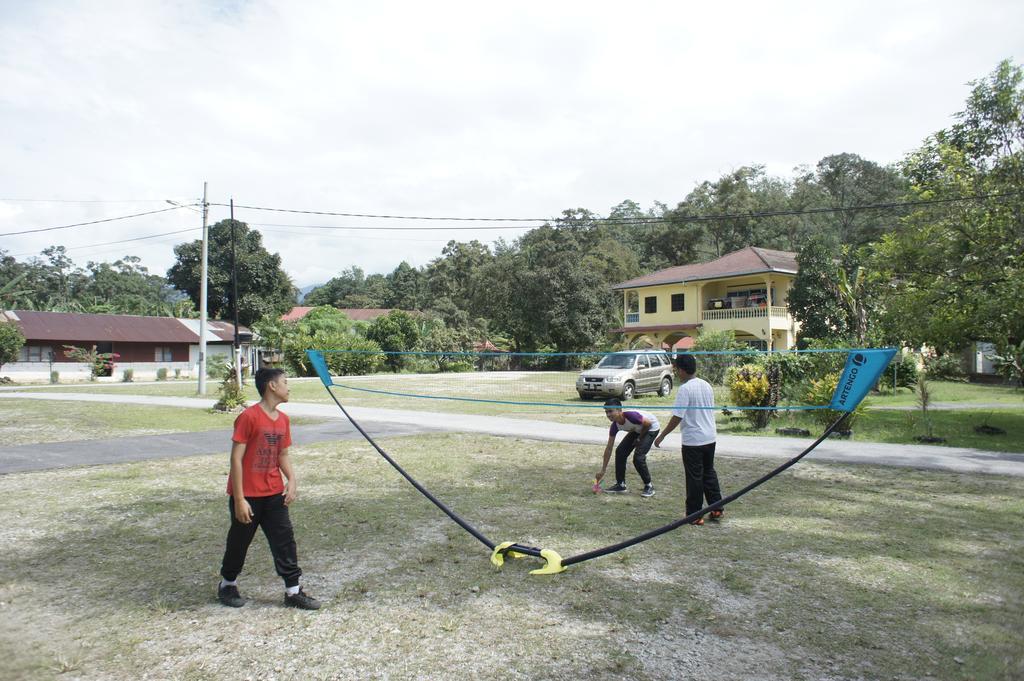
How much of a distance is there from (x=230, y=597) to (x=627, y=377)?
1731cm

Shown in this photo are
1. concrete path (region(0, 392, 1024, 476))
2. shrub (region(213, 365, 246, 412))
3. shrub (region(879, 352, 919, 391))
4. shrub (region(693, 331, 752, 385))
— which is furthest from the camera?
shrub (region(879, 352, 919, 391))

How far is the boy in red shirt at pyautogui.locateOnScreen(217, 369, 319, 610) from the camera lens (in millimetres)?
4309

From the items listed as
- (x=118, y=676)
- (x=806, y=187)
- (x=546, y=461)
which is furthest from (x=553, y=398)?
(x=806, y=187)

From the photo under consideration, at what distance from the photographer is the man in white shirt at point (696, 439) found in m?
6.33

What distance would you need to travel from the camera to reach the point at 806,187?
182 feet

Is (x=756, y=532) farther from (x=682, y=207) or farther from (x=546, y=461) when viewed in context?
(x=682, y=207)

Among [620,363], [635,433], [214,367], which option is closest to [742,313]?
[620,363]

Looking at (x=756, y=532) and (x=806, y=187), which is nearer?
(x=756, y=532)

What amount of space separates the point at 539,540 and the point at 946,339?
453 inches

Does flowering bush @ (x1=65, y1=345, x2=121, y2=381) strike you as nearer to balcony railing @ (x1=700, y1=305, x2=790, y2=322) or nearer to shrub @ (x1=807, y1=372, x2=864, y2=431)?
balcony railing @ (x1=700, y1=305, x2=790, y2=322)

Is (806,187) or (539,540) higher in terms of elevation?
(806,187)

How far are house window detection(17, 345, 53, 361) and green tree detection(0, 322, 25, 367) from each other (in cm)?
352

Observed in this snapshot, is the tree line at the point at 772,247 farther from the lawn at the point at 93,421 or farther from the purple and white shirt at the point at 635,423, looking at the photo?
the lawn at the point at 93,421

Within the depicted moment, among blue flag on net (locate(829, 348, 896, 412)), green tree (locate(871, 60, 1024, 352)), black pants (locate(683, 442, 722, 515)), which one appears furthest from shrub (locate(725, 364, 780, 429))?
blue flag on net (locate(829, 348, 896, 412))
